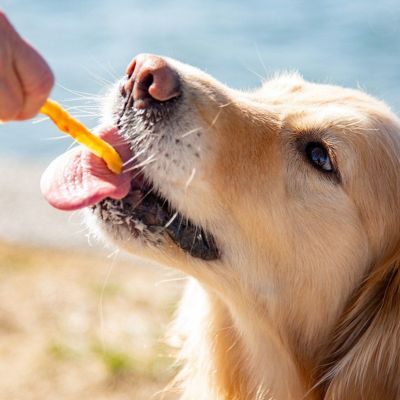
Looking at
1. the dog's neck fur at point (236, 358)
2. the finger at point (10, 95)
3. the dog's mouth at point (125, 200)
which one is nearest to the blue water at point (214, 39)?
the dog's neck fur at point (236, 358)

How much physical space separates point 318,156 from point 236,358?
0.87m

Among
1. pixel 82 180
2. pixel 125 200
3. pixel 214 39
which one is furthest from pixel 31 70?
pixel 214 39

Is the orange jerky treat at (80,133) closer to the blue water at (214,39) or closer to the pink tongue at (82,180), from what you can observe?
the pink tongue at (82,180)

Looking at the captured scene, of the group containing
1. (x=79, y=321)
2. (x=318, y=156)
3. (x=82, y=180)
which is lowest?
(x=79, y=321)

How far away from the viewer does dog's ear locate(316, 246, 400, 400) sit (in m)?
3.05

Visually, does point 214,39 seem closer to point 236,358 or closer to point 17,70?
point 236,358

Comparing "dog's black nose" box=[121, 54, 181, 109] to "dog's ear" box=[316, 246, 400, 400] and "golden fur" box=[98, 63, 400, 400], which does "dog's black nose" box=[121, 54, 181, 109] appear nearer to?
"golden fur" box=[98, 63, 400, 400]

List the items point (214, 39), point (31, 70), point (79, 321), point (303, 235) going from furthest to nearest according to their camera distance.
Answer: point (214, 39)
point (79, 321)
point (303, 235)
point (31, 70)

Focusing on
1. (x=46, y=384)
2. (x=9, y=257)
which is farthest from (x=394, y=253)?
(x=9, y=257)

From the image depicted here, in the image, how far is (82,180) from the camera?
2.86 metres

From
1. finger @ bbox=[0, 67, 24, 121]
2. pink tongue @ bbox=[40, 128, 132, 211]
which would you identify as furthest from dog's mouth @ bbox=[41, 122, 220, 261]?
finger @ bbox=[0, 67, 24, 121]

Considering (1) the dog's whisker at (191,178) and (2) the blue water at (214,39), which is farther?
(2) the blue water at (214,39)

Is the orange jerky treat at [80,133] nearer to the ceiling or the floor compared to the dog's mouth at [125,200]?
nearer to the ceiling

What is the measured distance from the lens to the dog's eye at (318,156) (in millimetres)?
3104
